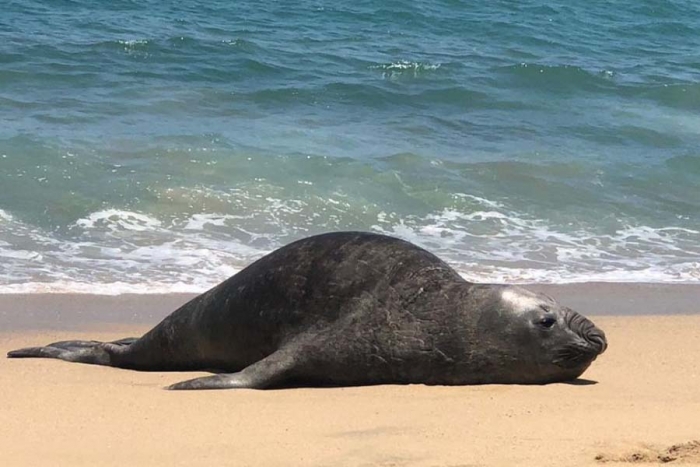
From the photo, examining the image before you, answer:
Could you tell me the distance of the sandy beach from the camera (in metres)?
4.47

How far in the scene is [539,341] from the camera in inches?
237

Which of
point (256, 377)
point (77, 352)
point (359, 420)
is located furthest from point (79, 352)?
point (359, 420)

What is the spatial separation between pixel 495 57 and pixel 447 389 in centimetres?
1462

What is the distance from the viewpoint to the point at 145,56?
17.8 meters

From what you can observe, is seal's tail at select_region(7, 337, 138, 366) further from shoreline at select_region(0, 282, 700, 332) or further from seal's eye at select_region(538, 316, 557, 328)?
seal's eye at select_region(538, 316, 557, 328)

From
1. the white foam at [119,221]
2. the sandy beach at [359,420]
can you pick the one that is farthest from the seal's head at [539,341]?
the white foam at [119,221]

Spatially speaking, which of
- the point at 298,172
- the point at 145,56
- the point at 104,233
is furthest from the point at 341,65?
the point at 104,233

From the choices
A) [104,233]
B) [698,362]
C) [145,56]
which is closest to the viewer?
[698,362]

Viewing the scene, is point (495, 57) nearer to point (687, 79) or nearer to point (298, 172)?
point (687, 79)

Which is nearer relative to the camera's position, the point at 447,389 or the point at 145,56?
the point at 447,389

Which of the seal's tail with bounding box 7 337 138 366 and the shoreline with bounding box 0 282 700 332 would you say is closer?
the seal's tail with bounding box 7 337 138 366

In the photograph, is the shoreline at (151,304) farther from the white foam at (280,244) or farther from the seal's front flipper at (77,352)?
the seal's front flipper at (77,352)

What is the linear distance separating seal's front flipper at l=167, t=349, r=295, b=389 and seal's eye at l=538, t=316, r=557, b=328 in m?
1.20

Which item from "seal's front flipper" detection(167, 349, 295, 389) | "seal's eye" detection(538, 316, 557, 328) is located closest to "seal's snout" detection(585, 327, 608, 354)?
"seal's eye" detection(538, 316, 557, 328)
